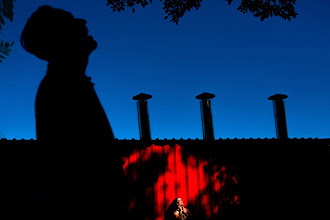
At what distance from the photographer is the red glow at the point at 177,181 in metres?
6.54

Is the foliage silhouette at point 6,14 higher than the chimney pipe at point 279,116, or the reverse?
the chimney pipe at point 279,116

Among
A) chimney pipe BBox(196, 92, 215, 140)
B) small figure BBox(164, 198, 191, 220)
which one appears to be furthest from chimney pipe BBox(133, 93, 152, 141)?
small figure BBox(164, 198, 191, 220)

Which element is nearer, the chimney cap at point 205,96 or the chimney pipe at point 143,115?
the chimney pipe at point 143,115

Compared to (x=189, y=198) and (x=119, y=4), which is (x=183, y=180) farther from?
(x=119, y=4)

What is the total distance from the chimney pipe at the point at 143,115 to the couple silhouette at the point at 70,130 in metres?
10.0

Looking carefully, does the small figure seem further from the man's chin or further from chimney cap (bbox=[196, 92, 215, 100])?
chimney cap (bbox=[196, 92, 215, 100])

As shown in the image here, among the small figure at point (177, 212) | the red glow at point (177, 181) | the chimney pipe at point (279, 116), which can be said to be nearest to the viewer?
the small figure at point (177, 212)

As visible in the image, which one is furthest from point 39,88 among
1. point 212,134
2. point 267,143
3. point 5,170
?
point 212,134

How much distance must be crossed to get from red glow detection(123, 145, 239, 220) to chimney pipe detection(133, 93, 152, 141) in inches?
178

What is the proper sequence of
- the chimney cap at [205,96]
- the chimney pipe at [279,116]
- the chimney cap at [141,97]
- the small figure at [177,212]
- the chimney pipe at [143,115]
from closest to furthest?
the small figure at [177,212] < the chimney pipe at [143,115] < the chimney cap at [141,97] < the chimney cap at [205,96] < the chimney pipe at [279,116]

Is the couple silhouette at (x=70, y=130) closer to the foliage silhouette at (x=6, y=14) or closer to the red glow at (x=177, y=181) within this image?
the foliage silhouette at (x=6, y=14)

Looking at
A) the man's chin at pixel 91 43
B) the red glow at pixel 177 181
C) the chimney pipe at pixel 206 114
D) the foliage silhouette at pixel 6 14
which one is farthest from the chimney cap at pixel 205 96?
the foliage silhouette at pixel 6 14

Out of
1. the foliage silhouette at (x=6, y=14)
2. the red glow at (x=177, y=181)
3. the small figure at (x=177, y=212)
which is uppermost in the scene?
the foliage silhouette at (x=6, y=14)

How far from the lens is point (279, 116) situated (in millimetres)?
12352
